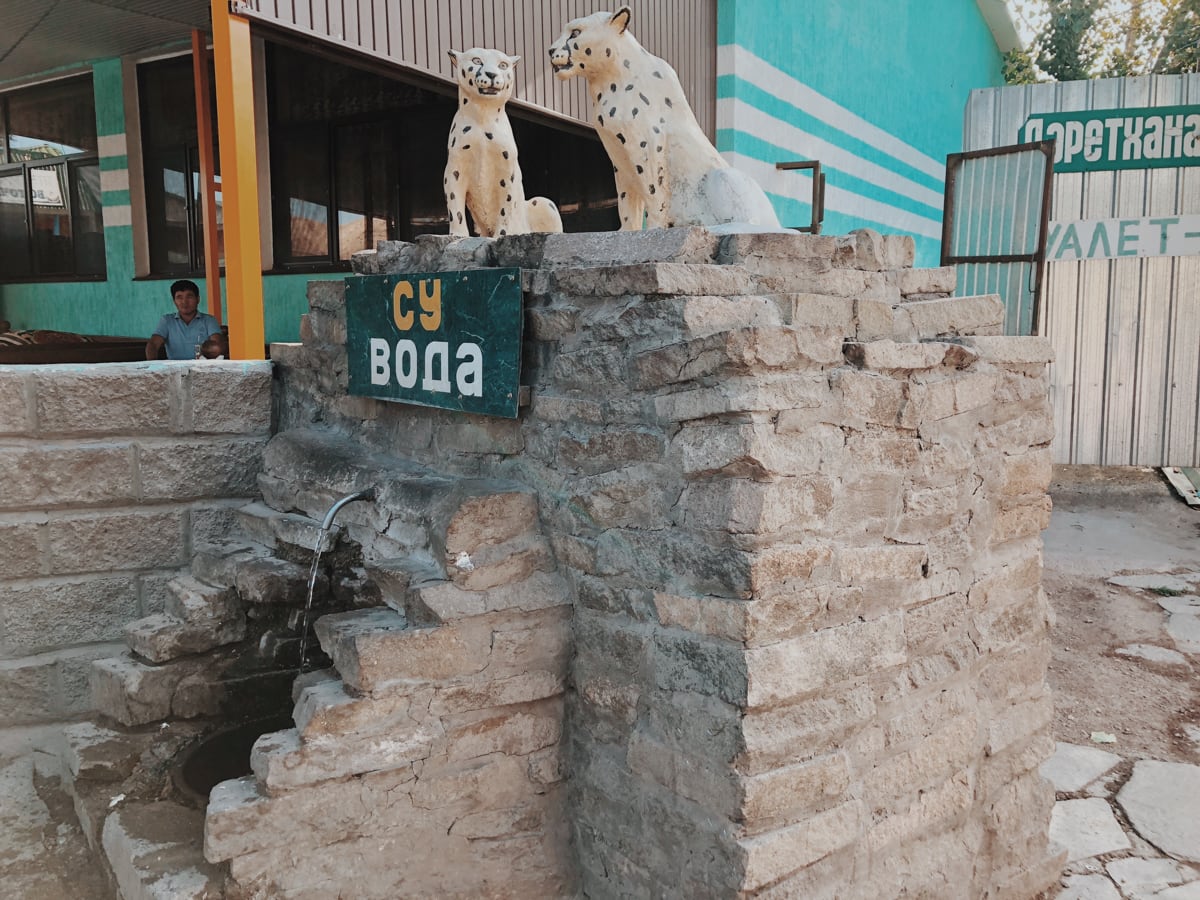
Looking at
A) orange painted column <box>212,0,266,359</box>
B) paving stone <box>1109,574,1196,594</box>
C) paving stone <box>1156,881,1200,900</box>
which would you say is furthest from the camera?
paving stone <box>1109,574,1196,594</box>

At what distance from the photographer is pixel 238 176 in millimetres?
4785

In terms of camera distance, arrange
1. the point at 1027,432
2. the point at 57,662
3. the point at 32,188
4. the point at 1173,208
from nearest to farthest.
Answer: the point at 1027,432
the point at 57,662
the point at 1173,208
the point at 32,188

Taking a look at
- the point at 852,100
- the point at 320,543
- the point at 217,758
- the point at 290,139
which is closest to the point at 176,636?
the point at 217,758

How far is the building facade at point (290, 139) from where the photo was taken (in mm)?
7910

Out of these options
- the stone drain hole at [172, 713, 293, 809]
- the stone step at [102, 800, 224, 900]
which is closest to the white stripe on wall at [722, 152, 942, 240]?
the stone drain hole at [172, 713, 293, 809]

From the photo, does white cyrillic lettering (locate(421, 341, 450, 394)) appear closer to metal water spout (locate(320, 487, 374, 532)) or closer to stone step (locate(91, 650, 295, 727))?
metal water spout (locate(320, 487, 374, 532))

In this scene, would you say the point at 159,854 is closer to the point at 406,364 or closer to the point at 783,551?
the point at 406,364

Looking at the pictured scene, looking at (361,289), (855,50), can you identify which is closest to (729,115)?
(855,50)

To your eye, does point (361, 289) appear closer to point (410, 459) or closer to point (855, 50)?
point (410, 459)

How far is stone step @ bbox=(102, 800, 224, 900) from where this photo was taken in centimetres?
261

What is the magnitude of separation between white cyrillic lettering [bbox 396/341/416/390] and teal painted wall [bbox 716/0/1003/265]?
6.28 m

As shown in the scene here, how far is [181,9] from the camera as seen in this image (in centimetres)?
725

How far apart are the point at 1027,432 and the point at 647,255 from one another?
4.78ft

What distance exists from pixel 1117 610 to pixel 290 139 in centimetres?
740
